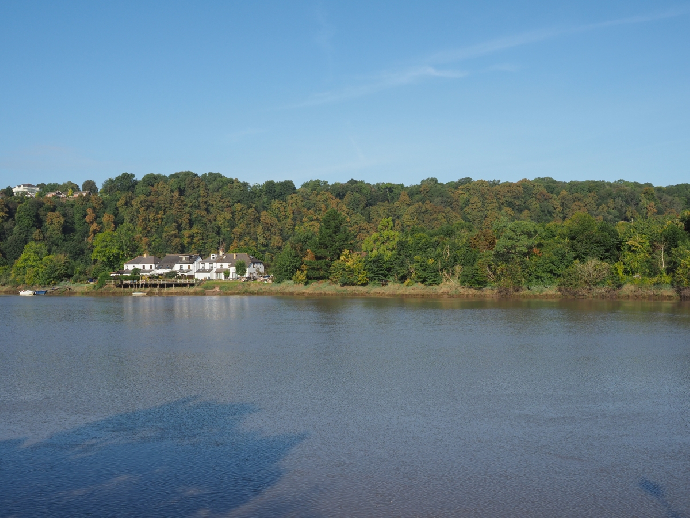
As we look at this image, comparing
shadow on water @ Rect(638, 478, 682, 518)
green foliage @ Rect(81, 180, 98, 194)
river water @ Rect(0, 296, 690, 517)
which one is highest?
green foliage @ Rect(81, 180, 98, 194)

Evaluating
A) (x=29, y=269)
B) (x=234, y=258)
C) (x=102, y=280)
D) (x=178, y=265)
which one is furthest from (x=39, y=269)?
(x=234, y=258)

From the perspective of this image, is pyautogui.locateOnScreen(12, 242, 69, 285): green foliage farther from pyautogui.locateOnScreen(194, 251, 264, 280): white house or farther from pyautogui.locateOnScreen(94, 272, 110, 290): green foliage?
pyautogui.locateOnScreen(194, 251, 264, 280): white house

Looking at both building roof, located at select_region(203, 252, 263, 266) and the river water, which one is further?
building roof, located at select_region(203, 252, 263, 266)

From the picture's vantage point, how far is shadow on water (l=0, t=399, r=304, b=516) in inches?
350

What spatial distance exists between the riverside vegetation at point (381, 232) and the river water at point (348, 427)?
30.2 metres

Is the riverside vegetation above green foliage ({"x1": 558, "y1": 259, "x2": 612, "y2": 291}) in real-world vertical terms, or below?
above

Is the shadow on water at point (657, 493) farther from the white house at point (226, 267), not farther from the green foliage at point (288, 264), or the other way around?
the white house at point (226, 267)

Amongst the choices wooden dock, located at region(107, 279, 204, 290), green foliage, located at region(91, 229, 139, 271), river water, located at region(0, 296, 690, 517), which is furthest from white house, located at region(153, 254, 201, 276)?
river water, located at region(0, 296, 690, 517)

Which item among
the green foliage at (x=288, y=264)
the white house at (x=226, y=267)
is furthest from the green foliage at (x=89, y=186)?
the green foliage at (x=288, y=264)

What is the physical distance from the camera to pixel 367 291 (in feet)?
209

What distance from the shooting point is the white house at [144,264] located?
9844cm

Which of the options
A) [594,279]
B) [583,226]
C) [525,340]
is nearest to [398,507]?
[525,340]

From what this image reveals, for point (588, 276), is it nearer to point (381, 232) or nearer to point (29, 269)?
point (381, 232)

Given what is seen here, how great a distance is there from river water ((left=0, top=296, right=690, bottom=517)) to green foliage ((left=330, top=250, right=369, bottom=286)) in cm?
3900
